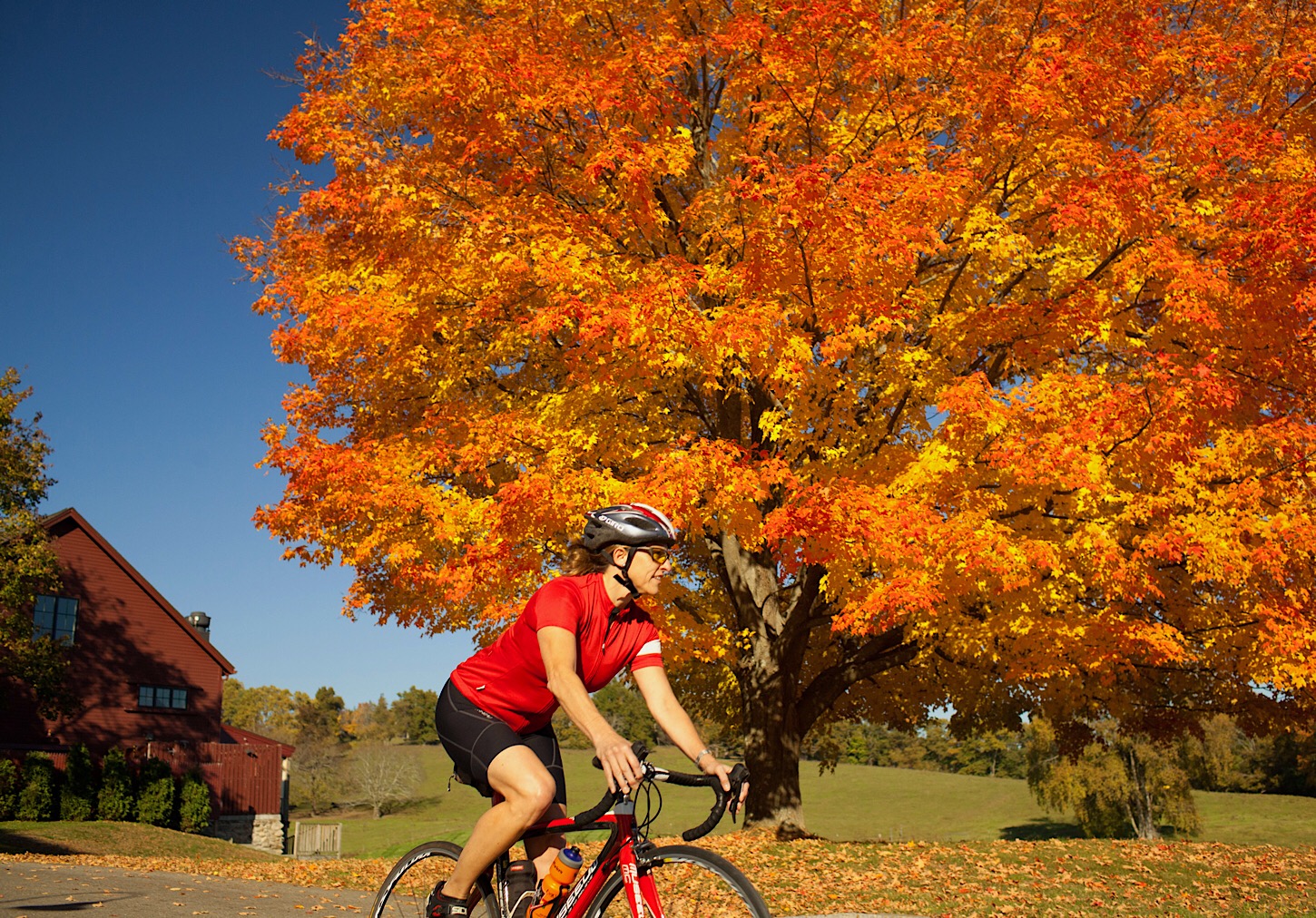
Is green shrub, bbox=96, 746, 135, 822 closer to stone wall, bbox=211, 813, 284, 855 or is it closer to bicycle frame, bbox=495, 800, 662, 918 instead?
stone wall, bbox=211, 813, 284, 855

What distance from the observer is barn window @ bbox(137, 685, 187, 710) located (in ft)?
112

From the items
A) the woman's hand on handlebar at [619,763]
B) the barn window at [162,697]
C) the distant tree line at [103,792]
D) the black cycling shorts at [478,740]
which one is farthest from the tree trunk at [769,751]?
the barn window at [162,697]

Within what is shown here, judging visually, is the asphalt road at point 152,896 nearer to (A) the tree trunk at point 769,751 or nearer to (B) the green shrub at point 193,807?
(A) the tree trunk at point 769,751

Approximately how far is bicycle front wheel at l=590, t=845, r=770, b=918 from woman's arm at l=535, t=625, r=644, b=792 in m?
0.33

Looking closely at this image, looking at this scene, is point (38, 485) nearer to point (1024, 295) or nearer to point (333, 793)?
point (1024, 295)

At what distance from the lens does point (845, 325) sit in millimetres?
12281

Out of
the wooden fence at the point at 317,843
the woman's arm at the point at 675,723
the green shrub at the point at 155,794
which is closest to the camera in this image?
the woman's arm at the point at 675,723

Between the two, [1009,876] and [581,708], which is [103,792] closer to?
[1009,876]

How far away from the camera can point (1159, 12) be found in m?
14.3

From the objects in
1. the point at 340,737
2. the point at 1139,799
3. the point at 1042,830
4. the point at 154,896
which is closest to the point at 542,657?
the point at 154,896

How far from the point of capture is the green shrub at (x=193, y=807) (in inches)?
1259

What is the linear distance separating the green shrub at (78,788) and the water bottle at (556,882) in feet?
105

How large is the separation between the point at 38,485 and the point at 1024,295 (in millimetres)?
26588

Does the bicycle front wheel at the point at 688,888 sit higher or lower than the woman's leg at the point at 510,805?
lower
